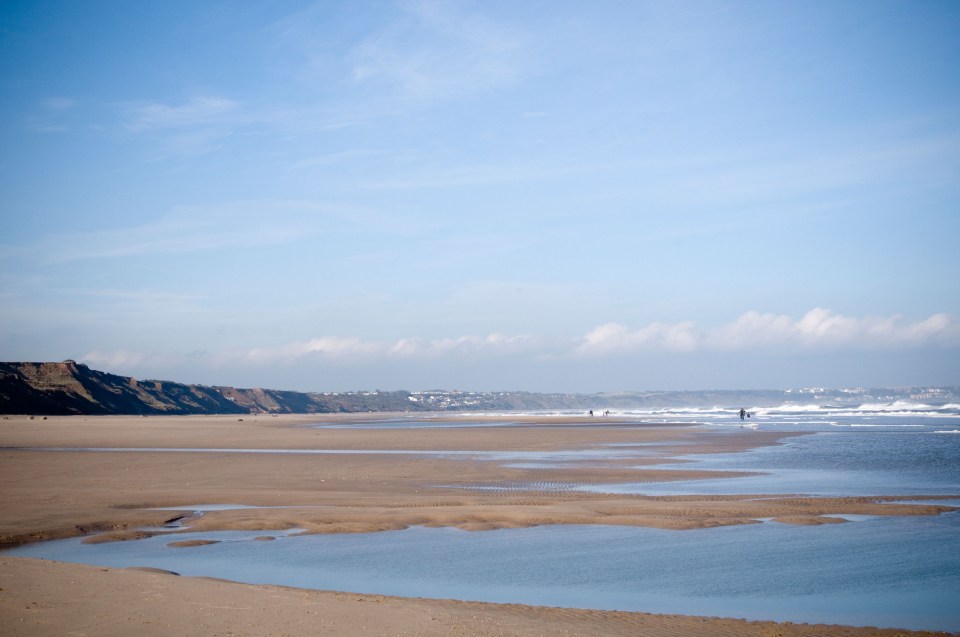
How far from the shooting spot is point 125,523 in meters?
17.5

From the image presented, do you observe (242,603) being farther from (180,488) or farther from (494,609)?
(180,488)

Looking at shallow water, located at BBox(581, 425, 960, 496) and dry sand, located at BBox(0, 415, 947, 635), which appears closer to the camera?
dry sand, located at BBox(0, 415, 947, 635)

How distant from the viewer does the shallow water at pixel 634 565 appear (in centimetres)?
1130

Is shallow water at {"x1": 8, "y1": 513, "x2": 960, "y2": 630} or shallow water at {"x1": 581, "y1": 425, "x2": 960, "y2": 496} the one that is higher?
shallow water at {"x1": 8, "y1": 513, "x2": 960, "y2": 630}

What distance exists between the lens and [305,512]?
19.1m

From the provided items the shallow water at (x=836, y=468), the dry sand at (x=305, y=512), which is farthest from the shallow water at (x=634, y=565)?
the shallow water at (x=836, y=468)

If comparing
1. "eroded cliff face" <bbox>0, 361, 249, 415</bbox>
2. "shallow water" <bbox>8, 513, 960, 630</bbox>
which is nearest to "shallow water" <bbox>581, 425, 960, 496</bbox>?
"shallow water" <bbox>8, 513, 960, 630</bbox>

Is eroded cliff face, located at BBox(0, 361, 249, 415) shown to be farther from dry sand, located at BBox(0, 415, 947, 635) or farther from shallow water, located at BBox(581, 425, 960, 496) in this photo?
shallow water, located at BBox(581, 425, 960, 496)

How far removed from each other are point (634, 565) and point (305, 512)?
8.89m

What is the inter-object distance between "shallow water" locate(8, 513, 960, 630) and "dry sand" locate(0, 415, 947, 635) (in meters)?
0.89

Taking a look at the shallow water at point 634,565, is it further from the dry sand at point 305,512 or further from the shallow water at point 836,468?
the shallow water at point 836,468

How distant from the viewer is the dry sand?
9219 millimetres

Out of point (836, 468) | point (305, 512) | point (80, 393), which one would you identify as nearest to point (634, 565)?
point (305, 512)

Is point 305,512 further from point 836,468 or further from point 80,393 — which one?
point 80,393
